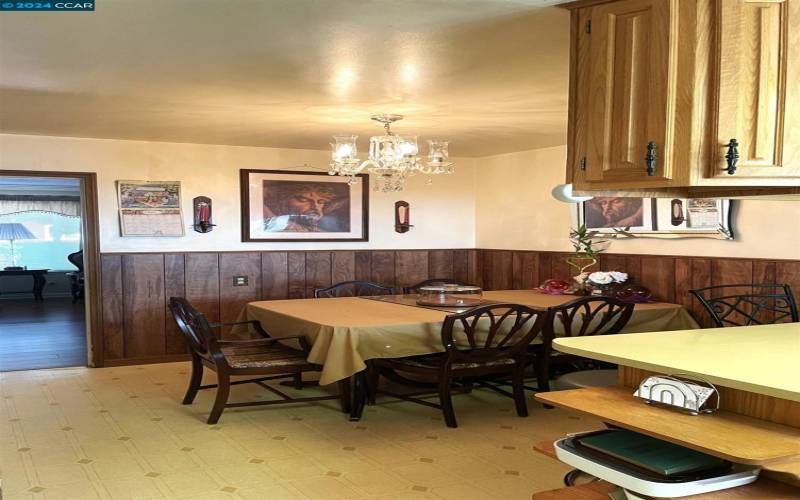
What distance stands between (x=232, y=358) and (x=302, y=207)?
2.84m

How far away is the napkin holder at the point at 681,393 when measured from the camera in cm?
201

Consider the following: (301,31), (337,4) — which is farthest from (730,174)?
(301,31)

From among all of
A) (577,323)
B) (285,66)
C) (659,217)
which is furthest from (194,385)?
(659,217)

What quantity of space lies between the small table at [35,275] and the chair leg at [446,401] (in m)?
11.6

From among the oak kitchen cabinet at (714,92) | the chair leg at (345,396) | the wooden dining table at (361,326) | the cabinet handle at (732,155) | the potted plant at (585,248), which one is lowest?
the chair leg at (345,396)

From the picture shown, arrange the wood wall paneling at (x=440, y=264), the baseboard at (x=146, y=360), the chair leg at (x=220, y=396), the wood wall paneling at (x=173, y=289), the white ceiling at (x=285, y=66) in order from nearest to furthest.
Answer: the white ceiling at (x=285, y=66) < the chair leg at (x=220, y=396) < the baseboard at (x=146, y=360) < the wood wall paneling at (x=173, y=289) < the wood wall paneling at (x=440, y=264)

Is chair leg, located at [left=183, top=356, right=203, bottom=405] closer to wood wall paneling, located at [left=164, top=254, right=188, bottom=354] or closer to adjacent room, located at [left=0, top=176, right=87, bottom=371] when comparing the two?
wood wall paneling, located at [left=164, top=254, right=188, bottom=354]

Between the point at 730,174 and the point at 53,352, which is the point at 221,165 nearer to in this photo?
the point at 53,352

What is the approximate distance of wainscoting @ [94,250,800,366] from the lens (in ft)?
20.3

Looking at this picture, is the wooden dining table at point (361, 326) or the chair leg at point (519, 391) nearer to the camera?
the wooden dining table at point (361, 326)

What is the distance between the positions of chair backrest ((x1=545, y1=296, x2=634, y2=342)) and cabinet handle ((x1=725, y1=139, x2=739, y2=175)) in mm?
2420

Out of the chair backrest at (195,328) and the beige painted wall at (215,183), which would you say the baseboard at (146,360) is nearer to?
the beige painted wall at (215,183)

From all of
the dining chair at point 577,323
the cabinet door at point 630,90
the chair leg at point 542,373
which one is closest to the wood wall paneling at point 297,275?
the dining chair at point 577,323

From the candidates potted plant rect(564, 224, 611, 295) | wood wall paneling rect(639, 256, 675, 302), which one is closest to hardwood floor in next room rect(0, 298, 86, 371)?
potted plant rect(564, 224, 611, 295)
